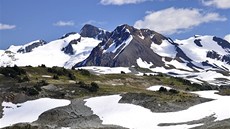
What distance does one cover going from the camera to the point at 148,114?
59.7 meters

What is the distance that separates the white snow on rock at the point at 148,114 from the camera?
5475cm

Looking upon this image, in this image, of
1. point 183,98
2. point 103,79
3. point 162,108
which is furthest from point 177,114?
point 103,79

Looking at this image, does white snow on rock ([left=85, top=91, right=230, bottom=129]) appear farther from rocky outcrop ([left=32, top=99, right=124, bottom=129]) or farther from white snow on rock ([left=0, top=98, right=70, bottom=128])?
white snow on rock ([left=0, top=98, right=70, bottom=128])

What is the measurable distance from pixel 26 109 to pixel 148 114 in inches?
759

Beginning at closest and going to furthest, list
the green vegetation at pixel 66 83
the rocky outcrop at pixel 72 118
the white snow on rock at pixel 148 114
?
the white snow on rock at pixel 148 114, the rocky outcrop at pixel 72 118, the green vegetation at pixel 66 83

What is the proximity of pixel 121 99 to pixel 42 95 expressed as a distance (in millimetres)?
15376

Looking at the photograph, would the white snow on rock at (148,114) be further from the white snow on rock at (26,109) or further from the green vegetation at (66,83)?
the green vegetation at (66,83)

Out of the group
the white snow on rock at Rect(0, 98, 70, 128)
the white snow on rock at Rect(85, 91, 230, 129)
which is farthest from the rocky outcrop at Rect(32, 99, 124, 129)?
the white snow on rock at Rect(0, 98, 70, 128)

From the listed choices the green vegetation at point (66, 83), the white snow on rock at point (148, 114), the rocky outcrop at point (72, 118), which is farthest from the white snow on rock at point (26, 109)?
the white snow on rock at point (148, 114)

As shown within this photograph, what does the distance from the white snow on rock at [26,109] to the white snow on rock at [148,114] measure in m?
6.64

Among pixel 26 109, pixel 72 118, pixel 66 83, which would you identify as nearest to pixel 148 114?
pixel 72 118

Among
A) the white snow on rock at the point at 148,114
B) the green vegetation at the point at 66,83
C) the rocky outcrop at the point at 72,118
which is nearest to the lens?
the white snow on rock at the point at 148,114

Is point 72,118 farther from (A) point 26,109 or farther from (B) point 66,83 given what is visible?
(B) point 66,83

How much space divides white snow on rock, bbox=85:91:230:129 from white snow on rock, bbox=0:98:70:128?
664 centimetres
